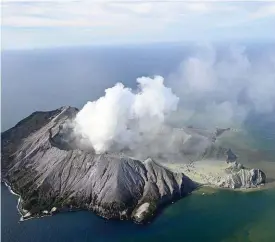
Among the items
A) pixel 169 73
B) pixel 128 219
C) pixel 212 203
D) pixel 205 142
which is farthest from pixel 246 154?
pixel 169 73

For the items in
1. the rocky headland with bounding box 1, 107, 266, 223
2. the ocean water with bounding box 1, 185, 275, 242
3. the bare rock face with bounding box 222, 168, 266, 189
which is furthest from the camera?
the bare rock face with bounding box 222, 168, 266, 189

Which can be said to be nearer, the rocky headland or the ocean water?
the ocean water

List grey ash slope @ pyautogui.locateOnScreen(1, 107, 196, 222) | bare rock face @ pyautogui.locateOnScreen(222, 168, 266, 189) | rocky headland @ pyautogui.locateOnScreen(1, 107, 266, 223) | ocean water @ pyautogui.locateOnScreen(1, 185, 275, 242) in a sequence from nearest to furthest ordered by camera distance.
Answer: ocean water @ pyautogui.locateOnScreen(1, 185, 275, 242) → grey ash slope @ pyautogui.locateOnScreen(1, 107, 196, 222) → rocky headland @ pyautogui.locateOnScreen(1, 107, 266, 223) → bare rock face @ pyautogui.locateOnScreen(222, 168, 266, 189)

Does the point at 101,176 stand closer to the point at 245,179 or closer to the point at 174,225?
the point at 174,225

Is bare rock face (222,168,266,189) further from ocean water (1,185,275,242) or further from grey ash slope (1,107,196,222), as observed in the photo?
grey ash slope (1,107,196,222)

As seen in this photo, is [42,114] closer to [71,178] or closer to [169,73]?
[71,178]

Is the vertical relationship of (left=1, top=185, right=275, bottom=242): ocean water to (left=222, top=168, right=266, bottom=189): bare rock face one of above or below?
below

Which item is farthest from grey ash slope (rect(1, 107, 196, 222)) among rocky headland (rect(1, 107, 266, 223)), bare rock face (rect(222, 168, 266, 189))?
bare rock face (rect(222, 168, 266, 189))

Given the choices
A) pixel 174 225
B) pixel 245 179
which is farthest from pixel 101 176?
pixel 245 179
